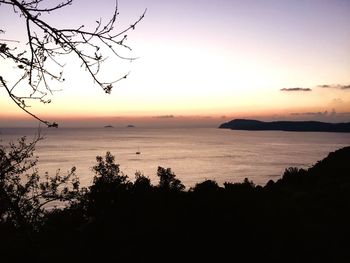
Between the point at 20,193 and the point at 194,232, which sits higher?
the point at 20,193

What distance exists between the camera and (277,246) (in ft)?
42.3

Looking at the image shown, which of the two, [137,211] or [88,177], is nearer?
[137,211]

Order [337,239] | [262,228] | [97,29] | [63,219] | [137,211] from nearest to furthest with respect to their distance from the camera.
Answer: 1. [97,29]
2. [262,228]
3. [337,239]
4. [137,211]
5. [63,219]

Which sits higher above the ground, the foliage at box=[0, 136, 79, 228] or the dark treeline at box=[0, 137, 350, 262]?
the foliage at box=[0, 136, 79, 228]

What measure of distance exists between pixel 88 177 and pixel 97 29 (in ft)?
296

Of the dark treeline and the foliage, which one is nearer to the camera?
the foliage

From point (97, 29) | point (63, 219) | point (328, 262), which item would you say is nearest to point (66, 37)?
point (97, 29)

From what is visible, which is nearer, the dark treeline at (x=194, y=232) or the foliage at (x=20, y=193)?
the foliage at (x=20, y=193)

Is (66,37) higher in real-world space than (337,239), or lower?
higher

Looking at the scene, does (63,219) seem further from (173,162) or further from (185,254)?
(173,162)

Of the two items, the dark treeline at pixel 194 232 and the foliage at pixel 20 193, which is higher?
the foliage at pixel 20 193

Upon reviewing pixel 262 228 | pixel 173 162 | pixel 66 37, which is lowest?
pixel 173 162

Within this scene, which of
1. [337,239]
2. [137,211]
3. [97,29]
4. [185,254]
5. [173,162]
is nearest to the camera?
[97,29]

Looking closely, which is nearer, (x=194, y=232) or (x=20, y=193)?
(x=20, y=193)
